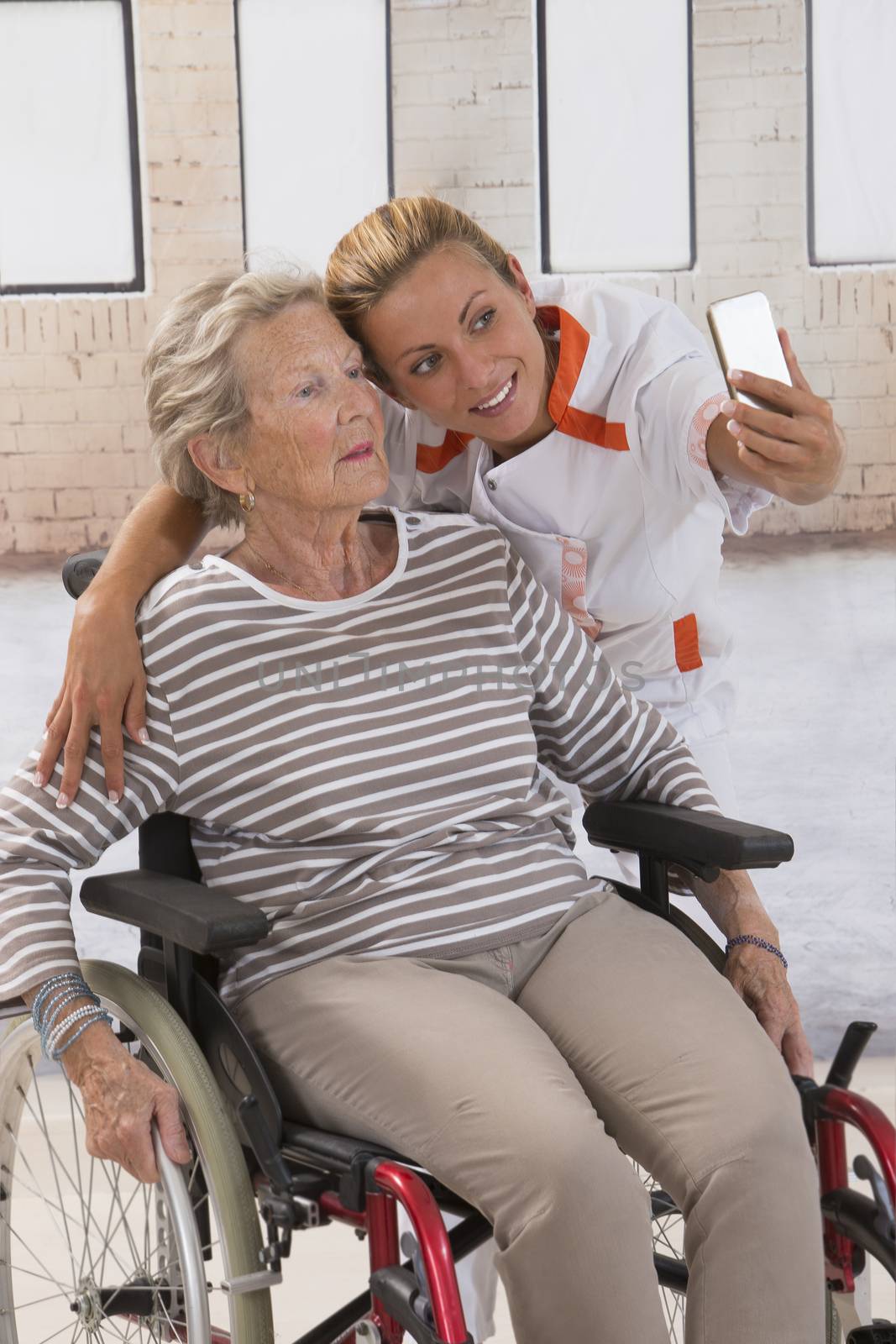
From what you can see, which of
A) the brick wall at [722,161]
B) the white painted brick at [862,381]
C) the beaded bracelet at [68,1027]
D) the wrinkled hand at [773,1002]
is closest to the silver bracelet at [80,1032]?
the beaded bracelet at [68,1027]

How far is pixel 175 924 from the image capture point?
4.76ft

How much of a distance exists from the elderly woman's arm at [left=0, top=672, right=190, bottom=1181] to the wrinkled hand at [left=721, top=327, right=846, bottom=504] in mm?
707

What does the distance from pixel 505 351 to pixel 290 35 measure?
1.66m

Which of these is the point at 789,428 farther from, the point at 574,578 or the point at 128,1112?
the point at 128,1112

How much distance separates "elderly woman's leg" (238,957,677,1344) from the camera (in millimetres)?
1307

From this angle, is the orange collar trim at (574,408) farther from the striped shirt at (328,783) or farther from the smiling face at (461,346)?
the striped shirt at (328,783)

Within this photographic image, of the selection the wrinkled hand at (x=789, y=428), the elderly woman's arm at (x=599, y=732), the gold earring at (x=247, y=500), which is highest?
the wrinkled hand at (x=789, y=428)

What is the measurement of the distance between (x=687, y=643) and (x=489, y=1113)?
90 centimetres

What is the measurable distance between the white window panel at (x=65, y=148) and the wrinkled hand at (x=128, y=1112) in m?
2.14

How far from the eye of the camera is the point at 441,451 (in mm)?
2025

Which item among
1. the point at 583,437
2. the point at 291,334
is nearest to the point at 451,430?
the point at 583,437

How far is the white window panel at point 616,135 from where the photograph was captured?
10.4 feet

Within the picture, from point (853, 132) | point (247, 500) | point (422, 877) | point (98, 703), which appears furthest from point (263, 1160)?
point (853, 132)

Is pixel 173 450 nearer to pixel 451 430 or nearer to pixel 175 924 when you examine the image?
pixel 451 430
